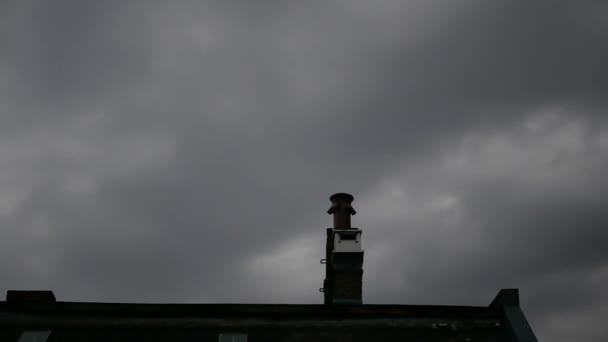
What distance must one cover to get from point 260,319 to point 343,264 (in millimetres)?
3392

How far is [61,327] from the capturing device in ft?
38.9

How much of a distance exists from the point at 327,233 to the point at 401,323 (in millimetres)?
4545

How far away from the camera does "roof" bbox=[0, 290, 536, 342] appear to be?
11.9 meters

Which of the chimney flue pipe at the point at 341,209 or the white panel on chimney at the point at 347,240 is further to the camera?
the chimney flue pipe at the point at 341,209

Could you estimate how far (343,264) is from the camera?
14477 mm

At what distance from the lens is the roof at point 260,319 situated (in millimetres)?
11875

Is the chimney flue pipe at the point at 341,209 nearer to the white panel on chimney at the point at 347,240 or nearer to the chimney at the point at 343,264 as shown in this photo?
the chimney at the point at 343,264

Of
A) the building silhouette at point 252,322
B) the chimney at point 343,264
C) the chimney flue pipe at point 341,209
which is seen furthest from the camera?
the chimney flue pipe at point 341,209

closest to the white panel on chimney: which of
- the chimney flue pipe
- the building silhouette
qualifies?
the chimney flue pipe

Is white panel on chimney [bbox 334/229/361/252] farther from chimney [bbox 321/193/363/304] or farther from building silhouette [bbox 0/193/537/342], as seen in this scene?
building silhouette [bbox 0/193/537/342]

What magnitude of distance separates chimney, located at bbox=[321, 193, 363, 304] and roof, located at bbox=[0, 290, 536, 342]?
159 cm

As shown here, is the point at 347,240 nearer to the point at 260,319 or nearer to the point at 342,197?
the point at 342,197

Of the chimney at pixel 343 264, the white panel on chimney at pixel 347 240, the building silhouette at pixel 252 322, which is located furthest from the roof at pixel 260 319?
the white panel on chimney at pixel 347 240

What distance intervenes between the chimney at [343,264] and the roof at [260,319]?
1.59 m
